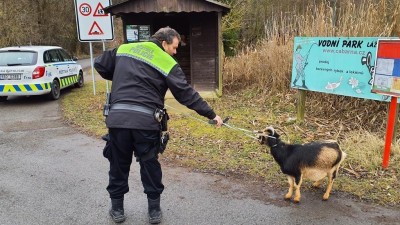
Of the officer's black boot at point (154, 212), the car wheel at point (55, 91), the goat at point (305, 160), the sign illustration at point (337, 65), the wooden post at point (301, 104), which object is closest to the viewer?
the officer's black boot at point (154, 212)

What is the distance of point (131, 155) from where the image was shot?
3379 mm

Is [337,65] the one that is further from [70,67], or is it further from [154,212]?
[70,67]

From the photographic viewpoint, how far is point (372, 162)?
465cm

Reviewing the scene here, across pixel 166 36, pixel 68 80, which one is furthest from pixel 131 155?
pixel 68 80

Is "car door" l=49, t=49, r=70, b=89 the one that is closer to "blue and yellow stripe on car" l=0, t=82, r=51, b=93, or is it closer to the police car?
the police car

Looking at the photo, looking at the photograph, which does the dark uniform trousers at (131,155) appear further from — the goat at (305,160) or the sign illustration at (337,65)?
the sign illustration at (337,65)

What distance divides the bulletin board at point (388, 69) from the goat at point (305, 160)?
112 centimetres

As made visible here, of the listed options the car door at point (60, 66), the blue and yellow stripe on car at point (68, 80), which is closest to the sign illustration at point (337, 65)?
the car door at point (60, 66)

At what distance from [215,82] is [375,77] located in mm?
6289

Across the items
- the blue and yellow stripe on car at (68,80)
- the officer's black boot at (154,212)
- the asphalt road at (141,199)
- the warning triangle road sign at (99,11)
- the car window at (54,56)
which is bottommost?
the asphalt road at (141,199)

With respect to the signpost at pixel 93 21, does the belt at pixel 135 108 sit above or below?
below

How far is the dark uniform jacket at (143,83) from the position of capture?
3.12 m

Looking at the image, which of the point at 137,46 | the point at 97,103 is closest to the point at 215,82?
the point at 97,103

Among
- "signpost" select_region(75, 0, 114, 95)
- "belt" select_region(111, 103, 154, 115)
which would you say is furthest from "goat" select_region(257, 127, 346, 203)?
"signpost" select_region(75, 0, 114, 95)
